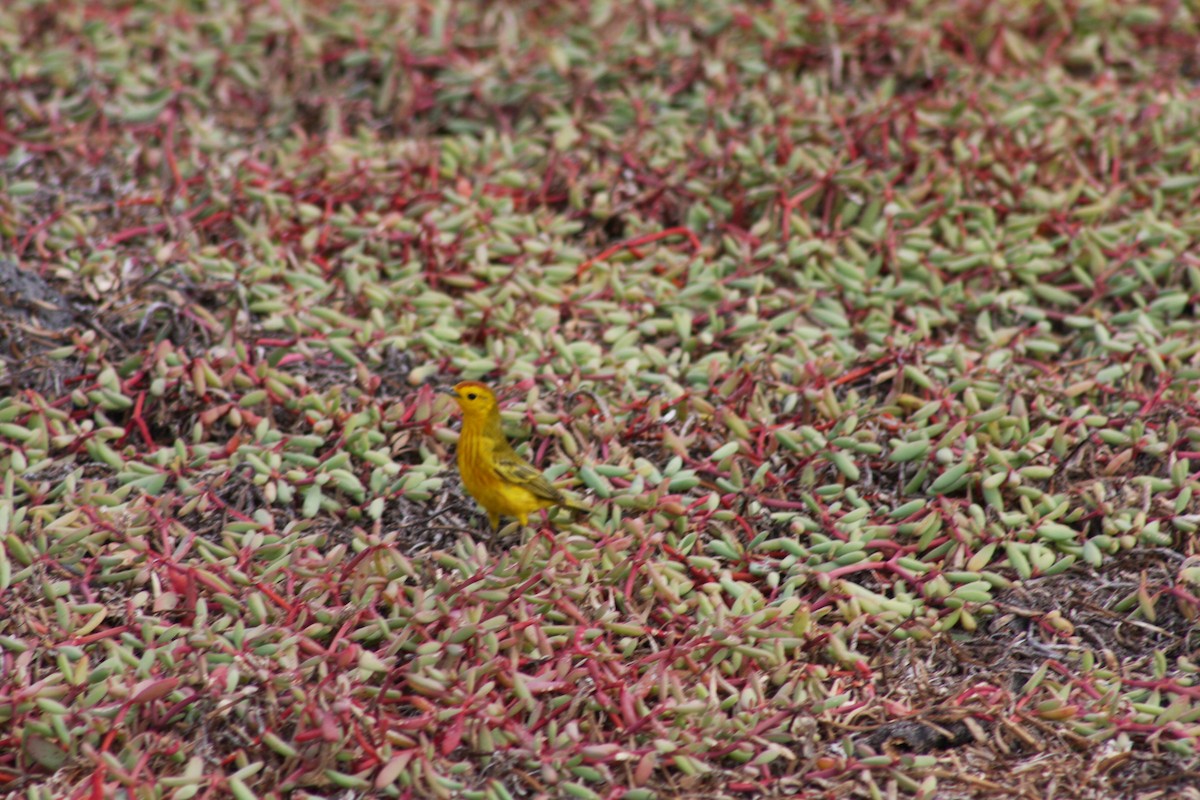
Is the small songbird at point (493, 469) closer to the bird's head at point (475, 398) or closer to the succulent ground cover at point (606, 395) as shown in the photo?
the bird's head at point (475, 398)

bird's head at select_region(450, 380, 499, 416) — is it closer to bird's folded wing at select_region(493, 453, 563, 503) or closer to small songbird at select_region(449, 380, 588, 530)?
small songbird at select_region(449, 380, 588, 530)

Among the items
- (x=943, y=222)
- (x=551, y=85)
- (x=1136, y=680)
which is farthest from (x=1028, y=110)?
(x=1136, y=680)

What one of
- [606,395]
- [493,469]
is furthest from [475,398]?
[606,395]

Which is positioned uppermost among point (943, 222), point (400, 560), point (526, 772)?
point (943, 222)

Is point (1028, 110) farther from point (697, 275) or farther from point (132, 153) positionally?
point (132, 153)

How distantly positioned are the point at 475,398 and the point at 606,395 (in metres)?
0.53

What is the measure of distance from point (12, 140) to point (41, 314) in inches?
47.4

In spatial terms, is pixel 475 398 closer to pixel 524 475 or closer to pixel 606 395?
pixel 524 475

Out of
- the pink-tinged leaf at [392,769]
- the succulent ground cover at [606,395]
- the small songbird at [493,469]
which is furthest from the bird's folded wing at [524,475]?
the pink-tinged leaf at [392,769]

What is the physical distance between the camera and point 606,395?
4.18m

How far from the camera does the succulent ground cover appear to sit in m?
3.06

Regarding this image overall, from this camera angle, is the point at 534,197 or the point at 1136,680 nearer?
the point at 1136,680

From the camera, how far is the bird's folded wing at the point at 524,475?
3.63 metres

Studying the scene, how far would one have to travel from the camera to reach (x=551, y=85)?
5.53 metres
